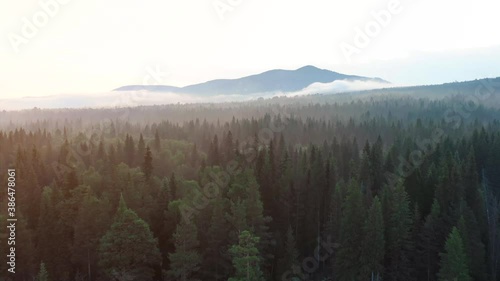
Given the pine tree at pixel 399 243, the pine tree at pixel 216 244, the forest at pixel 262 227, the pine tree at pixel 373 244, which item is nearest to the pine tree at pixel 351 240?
the forest at pixel 262 227

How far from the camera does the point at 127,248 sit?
47.3 metres

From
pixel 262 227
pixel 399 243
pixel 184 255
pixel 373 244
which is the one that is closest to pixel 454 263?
pixel 399 243

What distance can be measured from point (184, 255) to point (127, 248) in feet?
20.1

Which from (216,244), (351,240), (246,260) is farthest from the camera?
(216,244)

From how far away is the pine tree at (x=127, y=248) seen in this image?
47.0 m

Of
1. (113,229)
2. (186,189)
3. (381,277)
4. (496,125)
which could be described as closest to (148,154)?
(186,189)

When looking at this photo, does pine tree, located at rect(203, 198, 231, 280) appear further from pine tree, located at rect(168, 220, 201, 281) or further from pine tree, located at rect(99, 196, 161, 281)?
pine tree, located at rect(99, 196, 161, 281)

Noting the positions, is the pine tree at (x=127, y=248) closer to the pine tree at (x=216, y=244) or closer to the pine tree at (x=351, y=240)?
the pine tree at (x=216, y=244)

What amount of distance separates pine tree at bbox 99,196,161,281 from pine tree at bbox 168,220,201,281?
117 inches

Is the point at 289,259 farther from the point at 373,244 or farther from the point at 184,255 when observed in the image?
the point at 184,255

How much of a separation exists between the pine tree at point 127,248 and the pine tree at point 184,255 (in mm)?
2977

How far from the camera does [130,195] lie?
193 ft

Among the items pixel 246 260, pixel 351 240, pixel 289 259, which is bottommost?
pixel 289 259

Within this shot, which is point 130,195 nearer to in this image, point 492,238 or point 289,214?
point 289,214
